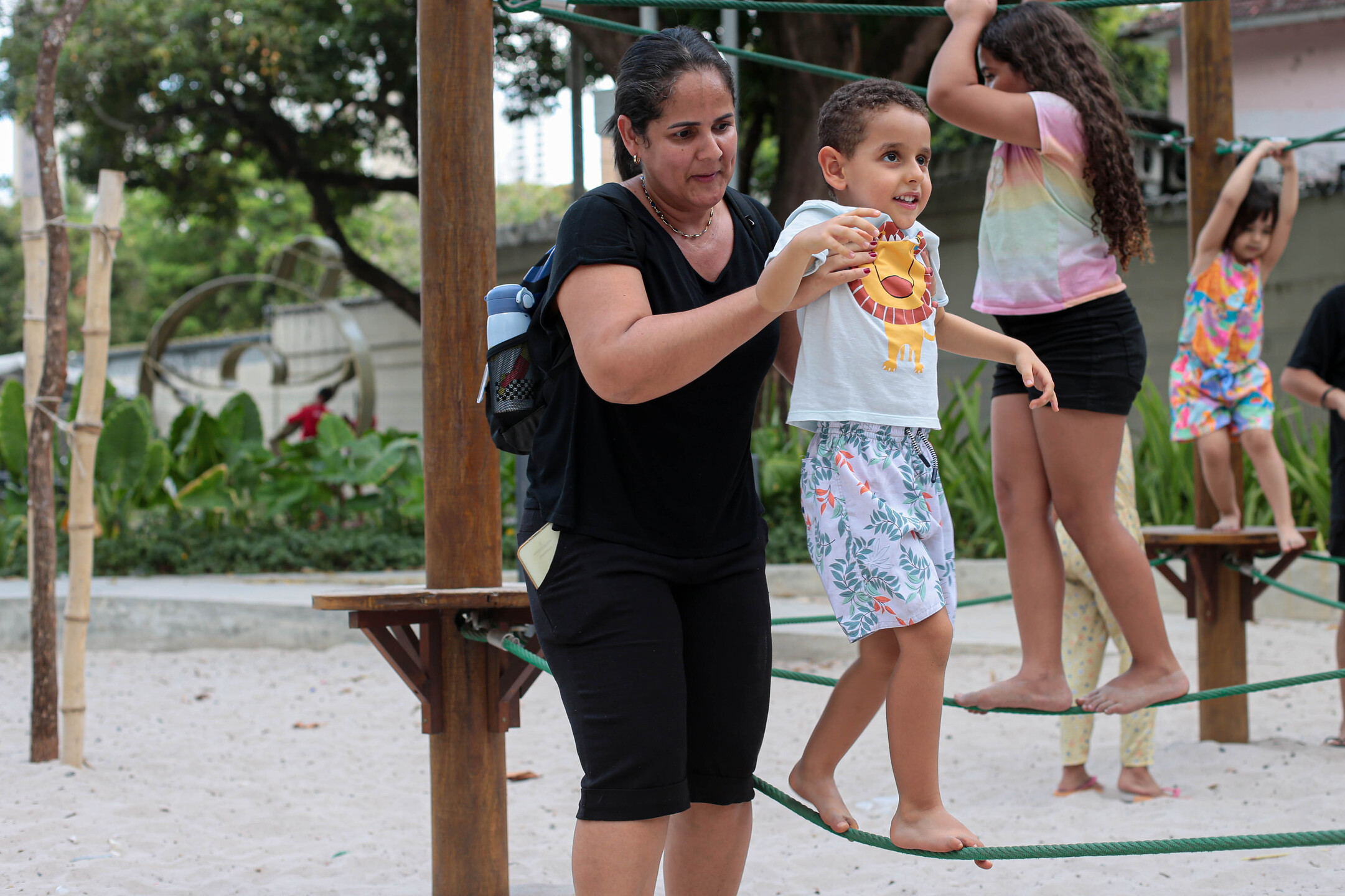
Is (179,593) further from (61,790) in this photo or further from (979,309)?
(979,309)

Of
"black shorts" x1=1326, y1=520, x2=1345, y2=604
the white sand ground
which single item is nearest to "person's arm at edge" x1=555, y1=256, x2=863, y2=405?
the white sand ground

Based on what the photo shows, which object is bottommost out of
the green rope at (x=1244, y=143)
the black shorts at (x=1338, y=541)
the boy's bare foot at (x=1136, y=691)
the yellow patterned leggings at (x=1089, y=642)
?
the yellow patterned leggings at (x=1089, y=642)

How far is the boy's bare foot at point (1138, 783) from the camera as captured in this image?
393cm

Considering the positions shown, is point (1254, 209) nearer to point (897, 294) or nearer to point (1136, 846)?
point (897, 294)

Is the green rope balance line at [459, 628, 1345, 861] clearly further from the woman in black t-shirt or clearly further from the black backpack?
the black backpack

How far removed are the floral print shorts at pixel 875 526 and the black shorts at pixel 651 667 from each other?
0.60ft

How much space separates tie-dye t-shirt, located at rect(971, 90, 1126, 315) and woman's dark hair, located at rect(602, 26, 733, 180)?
105 centimetres

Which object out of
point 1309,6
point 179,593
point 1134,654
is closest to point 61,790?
point 179,593

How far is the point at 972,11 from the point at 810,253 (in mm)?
1330

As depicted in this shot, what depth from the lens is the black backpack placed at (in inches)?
73.7

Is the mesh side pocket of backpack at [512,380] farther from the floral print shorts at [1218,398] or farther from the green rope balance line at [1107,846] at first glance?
the floral print shorts at [1218,398]

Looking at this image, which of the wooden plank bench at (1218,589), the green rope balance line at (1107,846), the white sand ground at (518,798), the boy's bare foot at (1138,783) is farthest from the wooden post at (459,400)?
the wooden plank bench at (1218,589)

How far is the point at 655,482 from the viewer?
1.85 m

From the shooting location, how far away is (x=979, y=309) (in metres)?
2.71
